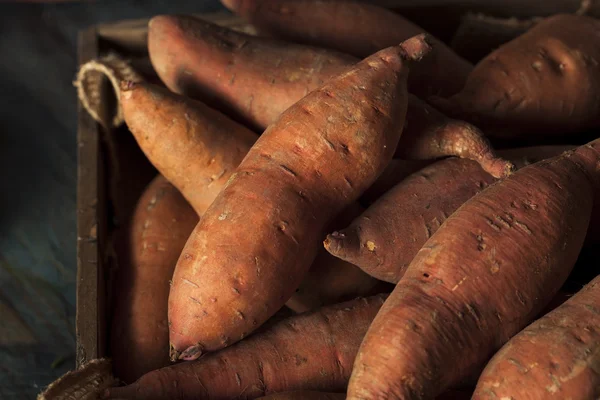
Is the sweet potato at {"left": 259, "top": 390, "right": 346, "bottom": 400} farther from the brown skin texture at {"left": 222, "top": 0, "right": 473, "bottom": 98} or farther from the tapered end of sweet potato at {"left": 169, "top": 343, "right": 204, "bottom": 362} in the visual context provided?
the brown skin texture at {"left": 222, "top": 0, "right": 473, "bottom": 98}

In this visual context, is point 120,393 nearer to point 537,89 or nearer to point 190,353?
point 190,353

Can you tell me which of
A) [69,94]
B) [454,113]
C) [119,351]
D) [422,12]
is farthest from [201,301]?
[69,94]

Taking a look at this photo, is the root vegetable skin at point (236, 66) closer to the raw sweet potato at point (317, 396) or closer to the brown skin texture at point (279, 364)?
the brown skin texture at point (279, 364)

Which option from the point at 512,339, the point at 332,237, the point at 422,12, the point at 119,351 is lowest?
the point at 119,351

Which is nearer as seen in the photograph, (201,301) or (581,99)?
(201,301)

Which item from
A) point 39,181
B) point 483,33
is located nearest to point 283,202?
point 483,33

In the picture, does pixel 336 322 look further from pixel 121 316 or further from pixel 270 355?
pixel 121 316

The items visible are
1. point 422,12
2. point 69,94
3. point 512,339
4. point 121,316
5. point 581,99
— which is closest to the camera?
point 512,339
